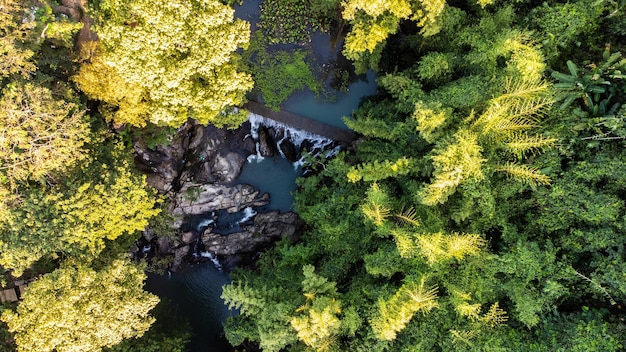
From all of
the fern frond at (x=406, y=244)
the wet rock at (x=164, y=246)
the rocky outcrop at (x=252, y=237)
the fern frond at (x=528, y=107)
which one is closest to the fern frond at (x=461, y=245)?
the fern frond at (x=406, y=244)

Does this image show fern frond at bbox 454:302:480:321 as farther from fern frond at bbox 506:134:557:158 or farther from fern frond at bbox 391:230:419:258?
fern frond at bbox 506:134:557:158

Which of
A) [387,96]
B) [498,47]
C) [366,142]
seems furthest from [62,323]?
[498,47]

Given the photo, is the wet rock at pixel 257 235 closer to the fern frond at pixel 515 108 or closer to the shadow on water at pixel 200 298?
the shadow on water at pixel 200 298

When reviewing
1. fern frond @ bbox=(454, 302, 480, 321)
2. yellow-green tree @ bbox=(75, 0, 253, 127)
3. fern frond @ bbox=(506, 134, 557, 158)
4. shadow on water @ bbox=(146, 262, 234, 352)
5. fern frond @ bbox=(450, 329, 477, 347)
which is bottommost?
shadow on water @ bbox=(146, 262, 234, 352)

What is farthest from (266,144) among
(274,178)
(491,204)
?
(491,204)

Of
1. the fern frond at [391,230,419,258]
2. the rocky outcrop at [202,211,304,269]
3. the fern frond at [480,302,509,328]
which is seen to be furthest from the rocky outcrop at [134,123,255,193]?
the fern frond at [480,302,509,328]

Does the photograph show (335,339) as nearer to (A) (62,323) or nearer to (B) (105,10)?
(A) (62,323)

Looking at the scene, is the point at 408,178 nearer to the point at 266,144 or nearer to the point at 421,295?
the point at 421,295
